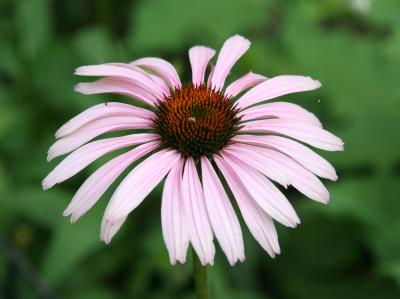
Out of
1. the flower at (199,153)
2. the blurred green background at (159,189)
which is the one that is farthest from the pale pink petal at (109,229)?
the blurred green background at (159,189)

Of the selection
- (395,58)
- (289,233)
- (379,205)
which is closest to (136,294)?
(289,233)

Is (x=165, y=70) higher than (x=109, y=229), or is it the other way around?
(x=165, y=70)

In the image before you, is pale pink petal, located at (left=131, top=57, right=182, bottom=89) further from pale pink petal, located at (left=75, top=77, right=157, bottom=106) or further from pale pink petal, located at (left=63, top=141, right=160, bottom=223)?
pale pink petal, located at (left=63, top=141, right=160, bottom=223)

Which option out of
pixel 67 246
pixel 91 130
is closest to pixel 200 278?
pixel 91 130

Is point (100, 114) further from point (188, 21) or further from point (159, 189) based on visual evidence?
point (188, 21)

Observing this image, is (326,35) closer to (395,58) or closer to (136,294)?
(395,58)

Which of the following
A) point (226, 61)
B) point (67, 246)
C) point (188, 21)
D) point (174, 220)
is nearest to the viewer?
point (174, 220)
